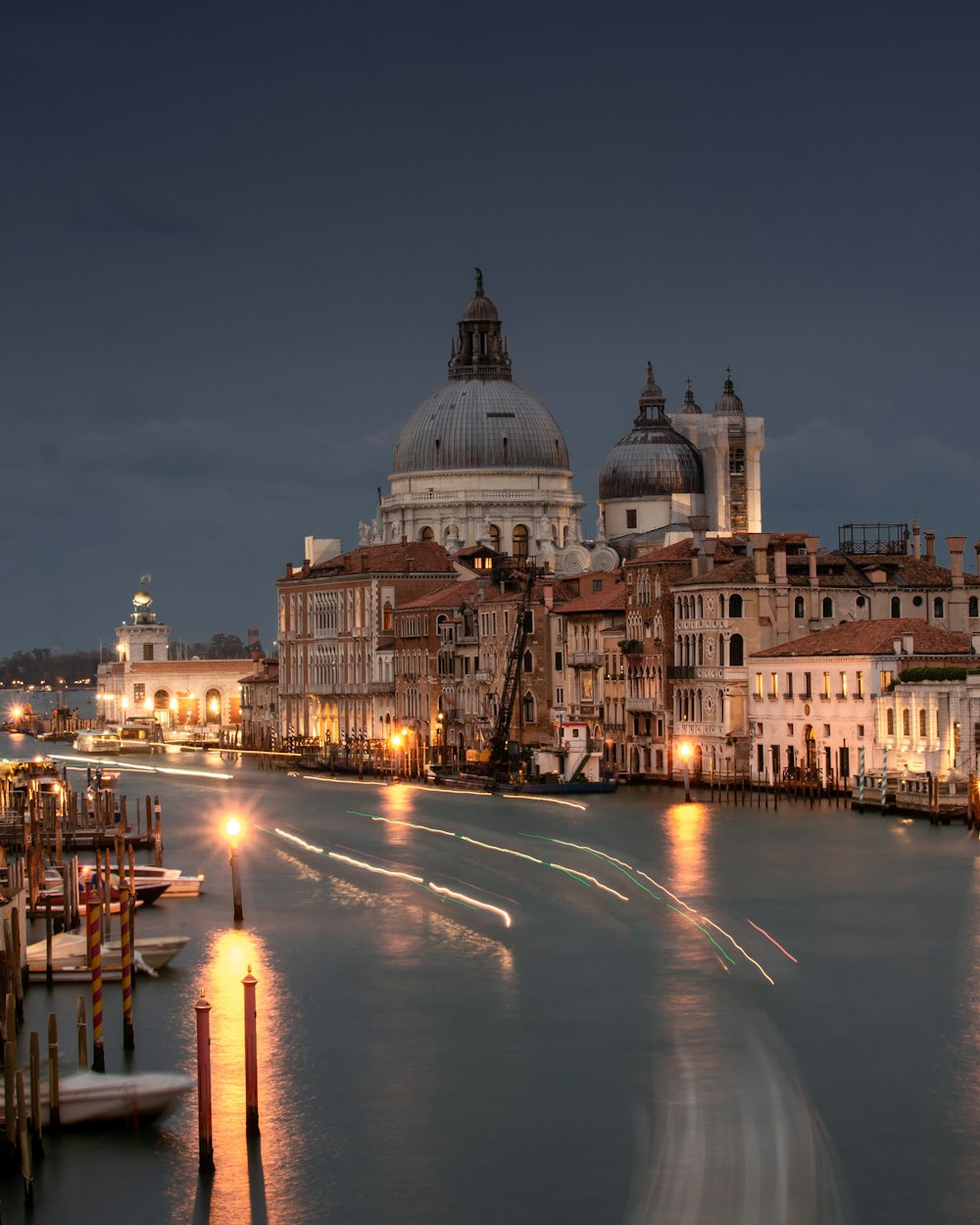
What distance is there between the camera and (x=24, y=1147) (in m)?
21.9

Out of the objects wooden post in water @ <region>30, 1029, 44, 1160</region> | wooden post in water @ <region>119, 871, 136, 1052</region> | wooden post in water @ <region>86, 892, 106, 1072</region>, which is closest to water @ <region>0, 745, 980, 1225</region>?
wooden post in water @ <region>30, 1029, 44, 1160</region>

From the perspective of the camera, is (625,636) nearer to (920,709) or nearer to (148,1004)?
(920,709)

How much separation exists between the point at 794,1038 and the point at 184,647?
164425 millimetres

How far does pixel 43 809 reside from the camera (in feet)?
165

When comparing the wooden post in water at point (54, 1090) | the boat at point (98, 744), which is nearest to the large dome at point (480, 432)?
the boat at point (98, 744)

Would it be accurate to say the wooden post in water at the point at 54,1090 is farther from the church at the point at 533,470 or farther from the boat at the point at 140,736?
the boat at the point at 140,736

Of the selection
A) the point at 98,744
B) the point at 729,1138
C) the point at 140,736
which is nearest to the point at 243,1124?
the point at 729,1138

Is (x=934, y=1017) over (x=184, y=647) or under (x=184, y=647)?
under

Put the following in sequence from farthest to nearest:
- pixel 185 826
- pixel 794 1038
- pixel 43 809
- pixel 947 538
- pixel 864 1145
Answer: pixel 947 538 → pixel 185 826 → pixel 43 809 → pixel 794 1038 → pixel 864 1145

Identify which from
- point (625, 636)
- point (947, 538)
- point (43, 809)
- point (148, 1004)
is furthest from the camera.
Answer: point (625, 636)

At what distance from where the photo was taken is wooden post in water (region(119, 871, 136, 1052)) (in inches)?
1095

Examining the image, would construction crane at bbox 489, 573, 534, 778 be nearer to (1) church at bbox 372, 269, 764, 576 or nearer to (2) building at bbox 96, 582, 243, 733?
(1) church at bbox 372, 269, 764, 576

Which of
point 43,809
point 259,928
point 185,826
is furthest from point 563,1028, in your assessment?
point 185,826

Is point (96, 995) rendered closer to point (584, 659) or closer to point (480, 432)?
point (584, 659)
